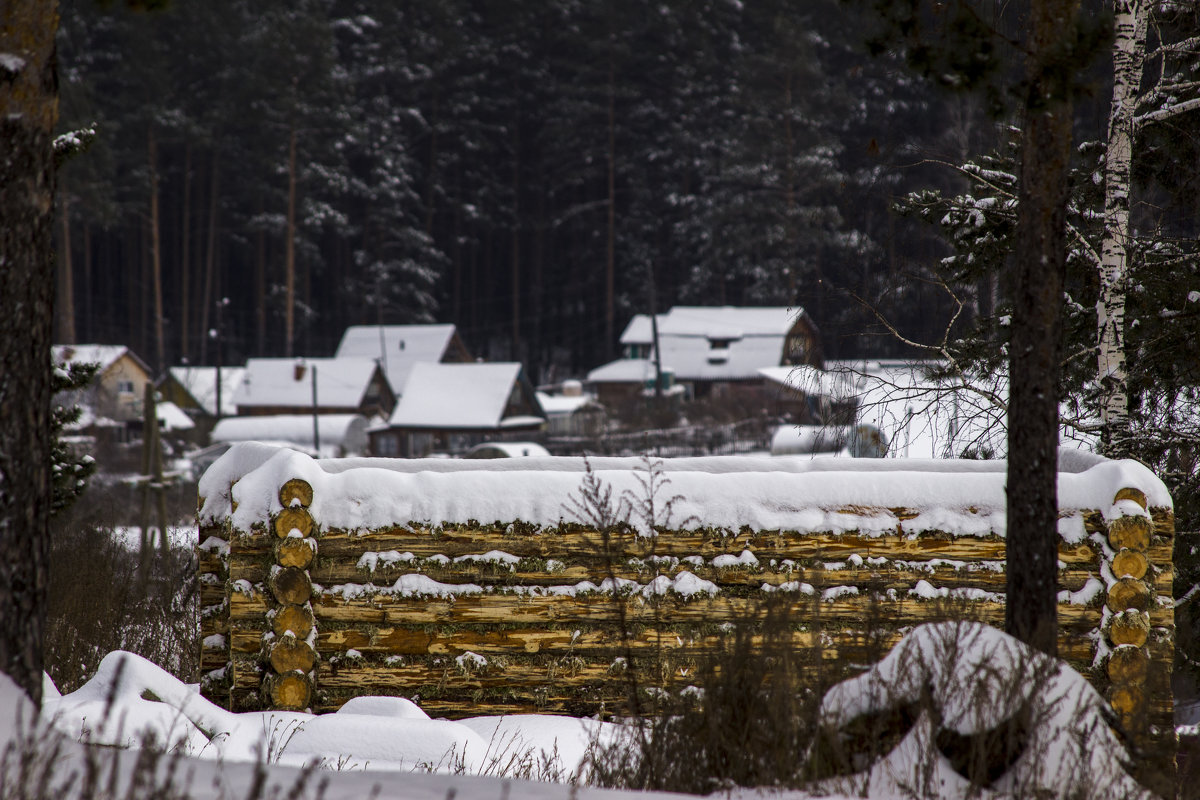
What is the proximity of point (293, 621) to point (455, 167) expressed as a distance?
52799mm

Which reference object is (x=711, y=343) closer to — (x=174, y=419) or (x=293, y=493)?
(x=174, y=419)

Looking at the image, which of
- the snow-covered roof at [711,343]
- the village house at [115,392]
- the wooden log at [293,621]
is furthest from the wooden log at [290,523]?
the snow-covered roof at [711,343]

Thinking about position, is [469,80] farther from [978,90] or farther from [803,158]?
[978,90]

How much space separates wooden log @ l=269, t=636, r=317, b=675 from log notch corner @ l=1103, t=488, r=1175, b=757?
4711mm

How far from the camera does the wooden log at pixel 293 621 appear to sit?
5.71 metres

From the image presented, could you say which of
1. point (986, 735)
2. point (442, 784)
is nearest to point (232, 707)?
point (442, 784)

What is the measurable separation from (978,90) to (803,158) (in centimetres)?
4169

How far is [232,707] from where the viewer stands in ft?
18.8

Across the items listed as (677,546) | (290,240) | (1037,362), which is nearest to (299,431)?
(290,240)

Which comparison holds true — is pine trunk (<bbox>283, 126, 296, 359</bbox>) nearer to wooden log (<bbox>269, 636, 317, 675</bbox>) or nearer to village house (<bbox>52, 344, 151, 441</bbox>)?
village house (<bbox>52, 344, 151, 441</bbox>)

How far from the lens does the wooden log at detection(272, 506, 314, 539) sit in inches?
225

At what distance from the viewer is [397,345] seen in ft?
159

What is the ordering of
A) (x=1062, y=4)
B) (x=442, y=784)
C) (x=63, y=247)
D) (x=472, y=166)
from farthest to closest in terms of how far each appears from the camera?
A: (x=472, y=166) < (x=63, y=247) < (x=1062, y=4) < (x=442, y=784)

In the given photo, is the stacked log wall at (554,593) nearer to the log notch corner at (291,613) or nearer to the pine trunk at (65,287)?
the log notch corner at (291,613)
